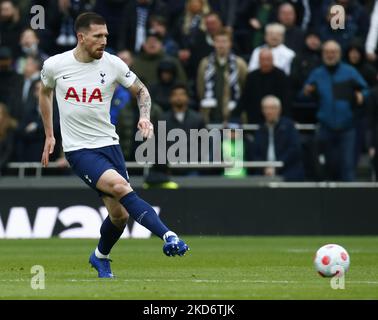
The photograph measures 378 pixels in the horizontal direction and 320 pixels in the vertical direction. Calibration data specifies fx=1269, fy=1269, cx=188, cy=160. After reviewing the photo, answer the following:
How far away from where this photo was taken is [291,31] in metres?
23.5

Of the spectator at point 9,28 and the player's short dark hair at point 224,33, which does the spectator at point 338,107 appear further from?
the spectator at point 9,28

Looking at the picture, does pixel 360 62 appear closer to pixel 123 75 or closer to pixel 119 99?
pixel 119 99

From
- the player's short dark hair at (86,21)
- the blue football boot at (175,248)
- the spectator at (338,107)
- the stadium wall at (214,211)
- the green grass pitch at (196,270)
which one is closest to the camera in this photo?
the green grass pitch at (196,270)

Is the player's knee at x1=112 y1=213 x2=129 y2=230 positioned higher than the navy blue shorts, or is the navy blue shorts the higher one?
the navy blue shorts

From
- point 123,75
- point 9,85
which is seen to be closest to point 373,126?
point 9,85

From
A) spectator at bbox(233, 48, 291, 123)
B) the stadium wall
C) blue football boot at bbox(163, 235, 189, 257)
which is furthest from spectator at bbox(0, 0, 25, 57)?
blue football boot at bbox(163, 235, 189, 257)

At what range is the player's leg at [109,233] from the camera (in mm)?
13203

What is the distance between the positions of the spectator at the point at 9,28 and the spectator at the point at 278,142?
512cm

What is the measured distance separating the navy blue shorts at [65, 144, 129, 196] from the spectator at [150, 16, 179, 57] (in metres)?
10.5

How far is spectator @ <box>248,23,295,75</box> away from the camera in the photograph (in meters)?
22.4

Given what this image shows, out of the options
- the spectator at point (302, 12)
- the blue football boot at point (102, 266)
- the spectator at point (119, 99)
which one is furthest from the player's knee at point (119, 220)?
the spectator at point (302, 12)

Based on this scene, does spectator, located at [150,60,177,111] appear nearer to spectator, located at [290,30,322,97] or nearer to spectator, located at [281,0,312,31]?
spectator, located at [290,30,322,97]

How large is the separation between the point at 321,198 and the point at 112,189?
9380 mm

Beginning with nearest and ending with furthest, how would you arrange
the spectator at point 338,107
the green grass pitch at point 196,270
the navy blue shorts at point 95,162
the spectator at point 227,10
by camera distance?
the green grass pitch at point 196,270 < the navy blue shorts at point 95,162 < the spectator at point 338,107 < the spectator at point 227,10
